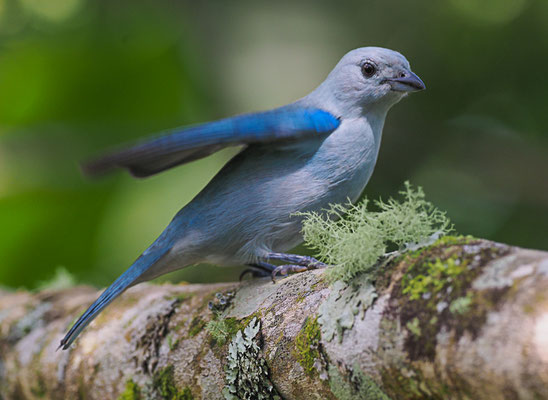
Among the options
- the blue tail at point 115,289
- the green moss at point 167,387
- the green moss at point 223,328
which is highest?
the blue tail at point 115,289

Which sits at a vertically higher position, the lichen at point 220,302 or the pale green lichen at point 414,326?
the lichen at point 220,302

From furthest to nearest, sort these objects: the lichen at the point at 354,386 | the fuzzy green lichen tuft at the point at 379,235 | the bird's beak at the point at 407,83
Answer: the bird's beak at the point at 407,83 < the fuzzy green lichen tuft at the point at 379,235 < the lichen at the point at 354,386

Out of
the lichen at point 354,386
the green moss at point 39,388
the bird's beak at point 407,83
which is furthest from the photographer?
the green moss at point 39,388

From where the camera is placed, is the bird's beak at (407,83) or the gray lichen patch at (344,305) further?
the bird's beak at (407,83)

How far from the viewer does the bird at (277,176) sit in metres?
2.77

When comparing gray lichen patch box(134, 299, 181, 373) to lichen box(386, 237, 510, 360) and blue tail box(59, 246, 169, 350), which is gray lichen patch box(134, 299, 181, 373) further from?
lichen box(386, 237, 510, 360)

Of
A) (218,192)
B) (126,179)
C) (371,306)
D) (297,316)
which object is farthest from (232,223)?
(126,179)

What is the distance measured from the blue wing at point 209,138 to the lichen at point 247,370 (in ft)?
2.78

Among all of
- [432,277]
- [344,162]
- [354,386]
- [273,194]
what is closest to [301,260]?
[273,194]

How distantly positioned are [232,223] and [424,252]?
137cm

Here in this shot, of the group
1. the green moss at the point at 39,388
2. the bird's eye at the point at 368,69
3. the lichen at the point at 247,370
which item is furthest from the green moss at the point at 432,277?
the green moss at the point at 39,388

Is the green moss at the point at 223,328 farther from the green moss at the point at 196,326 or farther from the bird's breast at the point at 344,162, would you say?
the bird's breast at the point at 344,162

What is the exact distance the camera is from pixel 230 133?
2.60 metres

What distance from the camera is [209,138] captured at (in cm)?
257
